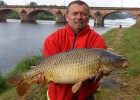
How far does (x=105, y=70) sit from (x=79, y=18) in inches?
25.8

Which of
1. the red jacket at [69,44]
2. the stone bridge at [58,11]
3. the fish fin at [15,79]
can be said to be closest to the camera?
the fish fin at [15,79]

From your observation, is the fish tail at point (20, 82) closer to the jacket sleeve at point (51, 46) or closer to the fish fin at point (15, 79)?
the fish fin at point (15, 79)

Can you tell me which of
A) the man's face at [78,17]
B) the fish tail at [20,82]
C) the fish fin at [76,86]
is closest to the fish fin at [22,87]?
the fish tail at [20,82]

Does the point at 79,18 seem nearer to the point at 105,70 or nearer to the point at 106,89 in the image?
the point at 105,70

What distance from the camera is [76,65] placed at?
3.32 meters

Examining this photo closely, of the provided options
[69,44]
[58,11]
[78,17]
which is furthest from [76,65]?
[58,11]

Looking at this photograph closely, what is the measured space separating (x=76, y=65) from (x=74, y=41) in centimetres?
41

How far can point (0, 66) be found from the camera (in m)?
17.0

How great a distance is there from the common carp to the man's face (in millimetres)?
326

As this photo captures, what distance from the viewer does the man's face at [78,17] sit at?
3.52m

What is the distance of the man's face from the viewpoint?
11.5 feet

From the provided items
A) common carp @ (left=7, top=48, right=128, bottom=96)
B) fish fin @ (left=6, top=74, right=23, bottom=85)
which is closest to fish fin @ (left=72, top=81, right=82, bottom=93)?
common carp @ (left=7, top=48, right=128, bottom=96)

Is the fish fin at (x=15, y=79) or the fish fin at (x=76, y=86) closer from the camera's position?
the fish fin at (x=76, y=86)

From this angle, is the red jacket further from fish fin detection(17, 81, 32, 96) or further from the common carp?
fish fin detection(17, 81, 32, 96)
